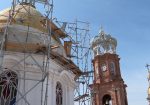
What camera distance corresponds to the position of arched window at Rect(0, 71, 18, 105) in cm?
1255

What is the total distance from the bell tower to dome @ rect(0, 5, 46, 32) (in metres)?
17.3

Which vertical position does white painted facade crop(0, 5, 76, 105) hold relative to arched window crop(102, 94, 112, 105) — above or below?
below

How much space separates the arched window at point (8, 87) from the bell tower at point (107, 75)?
732 inches

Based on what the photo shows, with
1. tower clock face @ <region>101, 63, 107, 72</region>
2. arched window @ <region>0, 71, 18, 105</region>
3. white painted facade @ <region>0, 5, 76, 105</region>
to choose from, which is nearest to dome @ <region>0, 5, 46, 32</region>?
white painted facade @ <region>0, 5, 76, 105</region>

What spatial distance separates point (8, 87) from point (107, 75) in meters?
22.1

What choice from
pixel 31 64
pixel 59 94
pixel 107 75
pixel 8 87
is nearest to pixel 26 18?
pixel 31 64

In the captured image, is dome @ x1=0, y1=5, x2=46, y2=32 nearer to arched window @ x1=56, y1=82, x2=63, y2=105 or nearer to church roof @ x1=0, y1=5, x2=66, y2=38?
church roof @ x1=0, y1=5, x2=66, y2=38

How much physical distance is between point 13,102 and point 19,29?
10.8ft

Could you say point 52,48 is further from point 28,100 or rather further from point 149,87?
point 149,87

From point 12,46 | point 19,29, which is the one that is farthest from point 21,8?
point 12,46

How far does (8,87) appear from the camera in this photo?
42.1ft

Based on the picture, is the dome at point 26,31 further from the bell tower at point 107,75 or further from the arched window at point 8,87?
the bell tower at point 107,75

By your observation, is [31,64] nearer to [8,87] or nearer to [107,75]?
[8,87]

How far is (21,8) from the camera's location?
A: 1512cm
